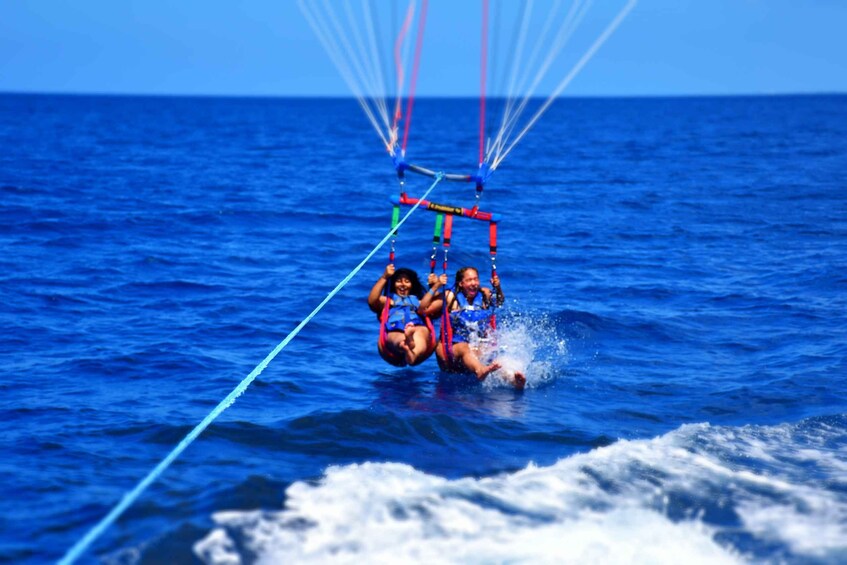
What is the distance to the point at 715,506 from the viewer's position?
7500 mm

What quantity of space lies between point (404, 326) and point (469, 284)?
876mm

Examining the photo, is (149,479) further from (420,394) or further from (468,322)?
(468,322)

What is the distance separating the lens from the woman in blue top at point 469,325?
1080cm

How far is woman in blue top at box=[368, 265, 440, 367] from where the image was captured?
34.9 feet

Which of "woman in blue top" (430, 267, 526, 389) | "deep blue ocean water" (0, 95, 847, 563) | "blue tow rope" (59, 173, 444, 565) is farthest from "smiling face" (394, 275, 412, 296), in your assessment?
"deep blue ocean water" (0, 95, 847, 563)

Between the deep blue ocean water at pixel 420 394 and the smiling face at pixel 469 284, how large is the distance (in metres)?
0.99

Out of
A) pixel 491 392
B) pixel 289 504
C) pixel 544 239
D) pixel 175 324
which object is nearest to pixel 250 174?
pixel 544 239

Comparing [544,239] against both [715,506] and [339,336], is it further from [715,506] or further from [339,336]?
[715,506]

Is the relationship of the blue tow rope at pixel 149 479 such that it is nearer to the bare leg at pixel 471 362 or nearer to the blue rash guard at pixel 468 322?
the blue rash guard at pixel 468 322

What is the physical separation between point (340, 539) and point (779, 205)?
68.1ft

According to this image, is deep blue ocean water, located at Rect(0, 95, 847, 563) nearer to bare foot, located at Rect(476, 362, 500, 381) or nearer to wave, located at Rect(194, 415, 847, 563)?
wave, located at Rect(194, 415, 847, 563)

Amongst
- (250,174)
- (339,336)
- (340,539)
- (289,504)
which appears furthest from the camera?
→ (250,174)

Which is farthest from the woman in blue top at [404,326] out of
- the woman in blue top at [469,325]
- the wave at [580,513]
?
the wave at [580,513]

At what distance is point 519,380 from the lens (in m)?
10.8
